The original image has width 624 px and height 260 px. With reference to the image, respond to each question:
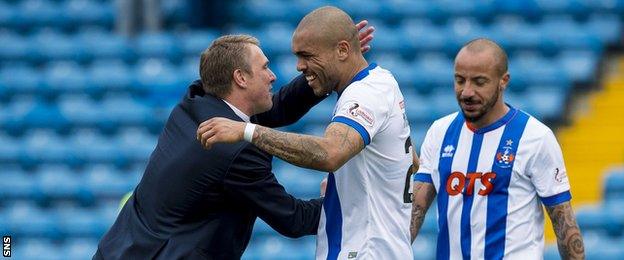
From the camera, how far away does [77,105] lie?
39.1 feet

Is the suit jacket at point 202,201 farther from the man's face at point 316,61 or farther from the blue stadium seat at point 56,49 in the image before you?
the blue stadium seat at point 56,49

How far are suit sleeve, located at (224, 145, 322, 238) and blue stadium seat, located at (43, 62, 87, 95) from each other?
732 centimetres

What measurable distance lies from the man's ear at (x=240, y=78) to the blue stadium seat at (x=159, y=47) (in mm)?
7025

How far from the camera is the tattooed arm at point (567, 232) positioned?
5.34 m

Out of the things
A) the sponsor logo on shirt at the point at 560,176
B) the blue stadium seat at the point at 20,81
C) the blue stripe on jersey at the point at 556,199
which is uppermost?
the blue stadium seat at the point at 20,81

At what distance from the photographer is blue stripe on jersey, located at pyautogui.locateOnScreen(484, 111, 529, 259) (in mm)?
5398

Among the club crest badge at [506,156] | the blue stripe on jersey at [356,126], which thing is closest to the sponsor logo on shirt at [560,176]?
the club crest badge at [506,156]

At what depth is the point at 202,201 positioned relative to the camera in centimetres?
501

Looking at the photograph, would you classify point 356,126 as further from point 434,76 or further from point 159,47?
point 159,47

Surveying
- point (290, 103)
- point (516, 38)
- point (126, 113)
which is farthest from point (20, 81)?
point (290, 103)

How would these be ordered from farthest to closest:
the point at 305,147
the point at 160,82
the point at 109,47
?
the point at 109,47 → the point at 160,82 → the point at 305,147

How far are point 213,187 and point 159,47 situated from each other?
7205 mm

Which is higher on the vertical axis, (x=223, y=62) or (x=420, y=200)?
(x=223, y=62)

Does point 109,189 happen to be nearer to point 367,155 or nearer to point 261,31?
point 261,31
